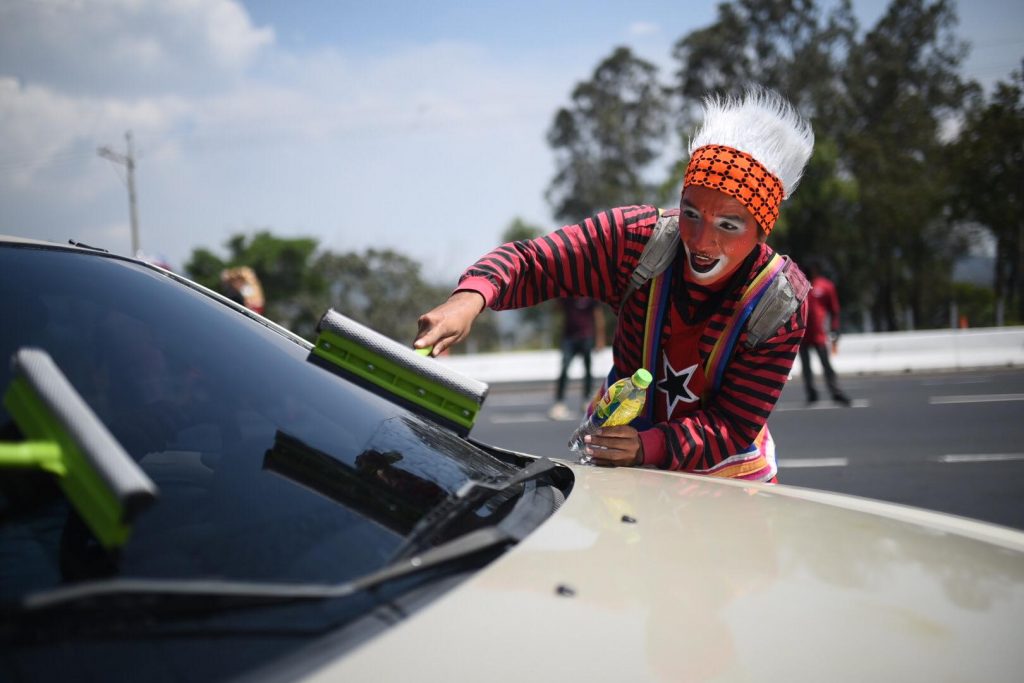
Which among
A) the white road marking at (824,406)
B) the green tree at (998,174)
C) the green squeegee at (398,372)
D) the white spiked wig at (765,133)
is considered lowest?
the white road marking at (824,406)

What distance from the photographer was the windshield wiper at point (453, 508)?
119cm

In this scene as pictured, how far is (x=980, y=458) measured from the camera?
6.46m

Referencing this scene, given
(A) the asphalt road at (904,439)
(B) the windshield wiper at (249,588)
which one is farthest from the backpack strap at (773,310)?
(A) the asphalt road at (904,439)

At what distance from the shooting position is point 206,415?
1.50 meters

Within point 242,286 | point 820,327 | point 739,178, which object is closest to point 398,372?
point 739,178

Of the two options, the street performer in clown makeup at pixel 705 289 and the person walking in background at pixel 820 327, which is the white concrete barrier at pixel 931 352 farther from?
the street performer in clown makeup at pixel 705 289

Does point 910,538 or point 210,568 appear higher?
point 210,568

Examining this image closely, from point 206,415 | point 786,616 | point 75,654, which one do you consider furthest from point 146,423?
point 786,616

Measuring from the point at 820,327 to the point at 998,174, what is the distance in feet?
65.7

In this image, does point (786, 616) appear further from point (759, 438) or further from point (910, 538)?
point (759, 438)

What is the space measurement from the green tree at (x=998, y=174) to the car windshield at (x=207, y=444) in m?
27.5

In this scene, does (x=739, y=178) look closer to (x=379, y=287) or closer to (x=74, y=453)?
(x=74, y=453)

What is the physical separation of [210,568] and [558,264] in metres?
1.38

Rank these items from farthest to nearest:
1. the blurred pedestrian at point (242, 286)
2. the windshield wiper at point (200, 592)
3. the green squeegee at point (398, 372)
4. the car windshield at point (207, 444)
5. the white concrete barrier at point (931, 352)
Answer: the white concrete barrier at point (931, 352) < the blurred pedestrian at point (242, 286) < the green squeegee at point (398, 372) < the car windshield at point (207, 444) < the windshield wiper at point (200, 592)
